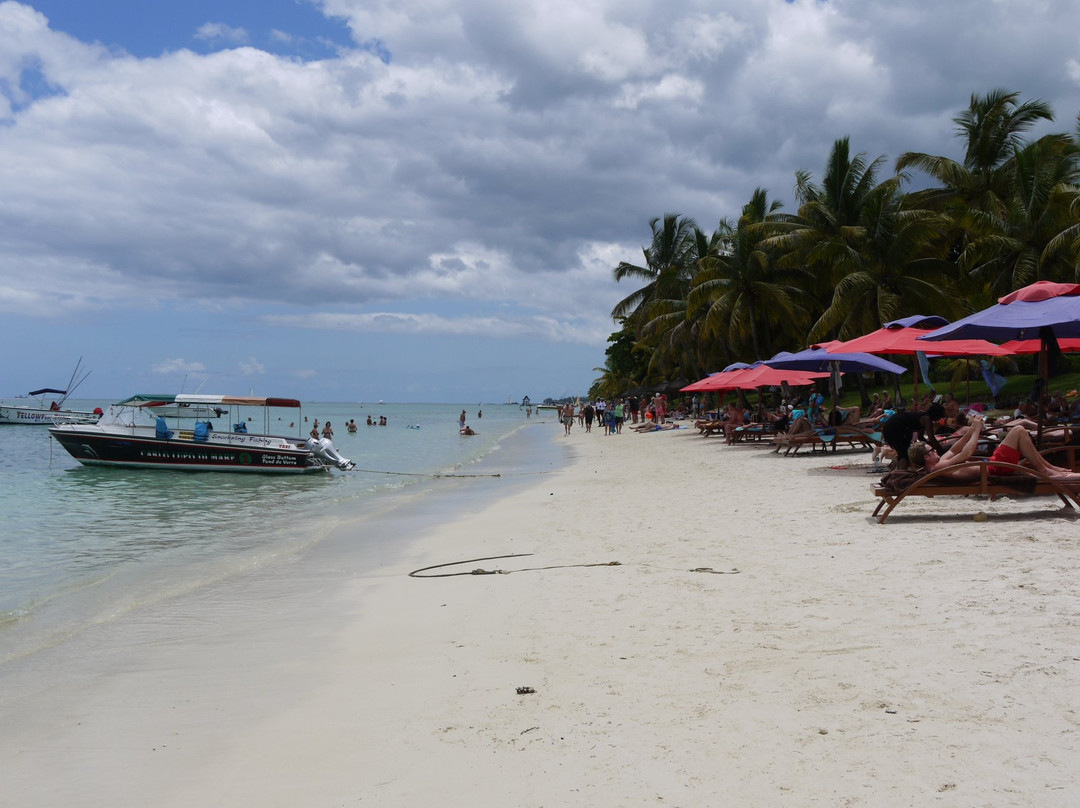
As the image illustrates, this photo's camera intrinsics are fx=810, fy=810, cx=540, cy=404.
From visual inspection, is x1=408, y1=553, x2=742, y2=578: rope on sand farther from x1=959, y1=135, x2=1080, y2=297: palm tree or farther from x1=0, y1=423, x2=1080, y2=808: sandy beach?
x1=959, y1=135, x2=1080, y2=297: palm tree

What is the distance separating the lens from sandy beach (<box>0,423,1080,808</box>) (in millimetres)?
3027

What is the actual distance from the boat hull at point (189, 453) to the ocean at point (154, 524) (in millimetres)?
293

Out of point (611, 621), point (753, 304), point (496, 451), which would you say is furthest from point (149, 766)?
point (753, 304)

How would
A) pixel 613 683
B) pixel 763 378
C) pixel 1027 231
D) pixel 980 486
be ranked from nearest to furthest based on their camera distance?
pixel 613 683 < pixel 980 486 < pixel 763 378 < pixel 1027 231

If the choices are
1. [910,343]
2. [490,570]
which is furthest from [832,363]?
[490,570]

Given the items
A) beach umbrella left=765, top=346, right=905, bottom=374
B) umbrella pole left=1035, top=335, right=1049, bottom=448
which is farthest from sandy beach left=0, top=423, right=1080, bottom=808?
beach umbrella left=765, top=346, right=905, bottom=374

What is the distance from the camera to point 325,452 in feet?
74.3

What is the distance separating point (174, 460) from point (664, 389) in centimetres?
2411

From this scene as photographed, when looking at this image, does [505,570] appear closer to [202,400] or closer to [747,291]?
[202,400]

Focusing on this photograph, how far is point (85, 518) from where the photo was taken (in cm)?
1419

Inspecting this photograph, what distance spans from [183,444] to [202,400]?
147 centimetres

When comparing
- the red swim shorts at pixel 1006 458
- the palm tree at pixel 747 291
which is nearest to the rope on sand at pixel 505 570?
the red swim shorts at pixel 1006 458

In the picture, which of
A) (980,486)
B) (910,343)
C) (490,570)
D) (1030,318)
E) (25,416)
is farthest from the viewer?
(25,416)

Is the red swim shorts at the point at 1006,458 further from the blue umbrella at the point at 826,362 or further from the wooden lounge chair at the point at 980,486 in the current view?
the blue umbrella at the point at 826,362
